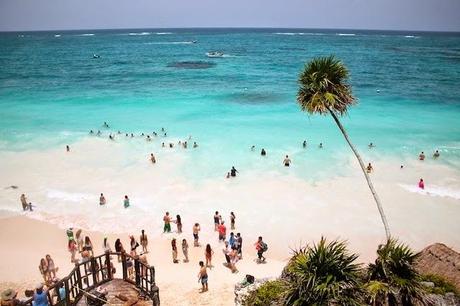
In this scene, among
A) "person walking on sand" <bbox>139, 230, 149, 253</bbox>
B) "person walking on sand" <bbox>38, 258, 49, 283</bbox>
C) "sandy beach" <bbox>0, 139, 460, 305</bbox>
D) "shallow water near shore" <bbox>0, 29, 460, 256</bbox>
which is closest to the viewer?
"person walking on sand" <bbox>38, 258, 49, 283</bbox>

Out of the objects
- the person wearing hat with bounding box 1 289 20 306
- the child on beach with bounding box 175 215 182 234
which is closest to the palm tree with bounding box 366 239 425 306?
the person wearing hat with bounding box 1 289 20 306

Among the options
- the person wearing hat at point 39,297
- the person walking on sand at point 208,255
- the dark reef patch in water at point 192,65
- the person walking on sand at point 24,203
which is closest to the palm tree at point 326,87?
the person walking on sand at point 208,255

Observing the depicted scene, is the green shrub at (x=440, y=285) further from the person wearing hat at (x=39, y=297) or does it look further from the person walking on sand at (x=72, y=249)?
the person walking on sand at (x=72, y=249)

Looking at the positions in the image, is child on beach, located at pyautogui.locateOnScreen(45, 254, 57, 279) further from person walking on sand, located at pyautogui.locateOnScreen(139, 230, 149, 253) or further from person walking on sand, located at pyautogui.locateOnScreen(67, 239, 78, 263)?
person walking on sand, located at pyautogui.locateOnScreen(139, 230, 149, 253)

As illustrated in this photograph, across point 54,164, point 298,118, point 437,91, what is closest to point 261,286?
point 54,164

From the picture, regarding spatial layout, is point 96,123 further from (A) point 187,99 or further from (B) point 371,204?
(B) point 371,204

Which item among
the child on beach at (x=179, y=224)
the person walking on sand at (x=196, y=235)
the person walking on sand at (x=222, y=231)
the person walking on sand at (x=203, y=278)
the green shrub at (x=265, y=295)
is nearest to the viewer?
the green shrub at (x=265, y=295)
